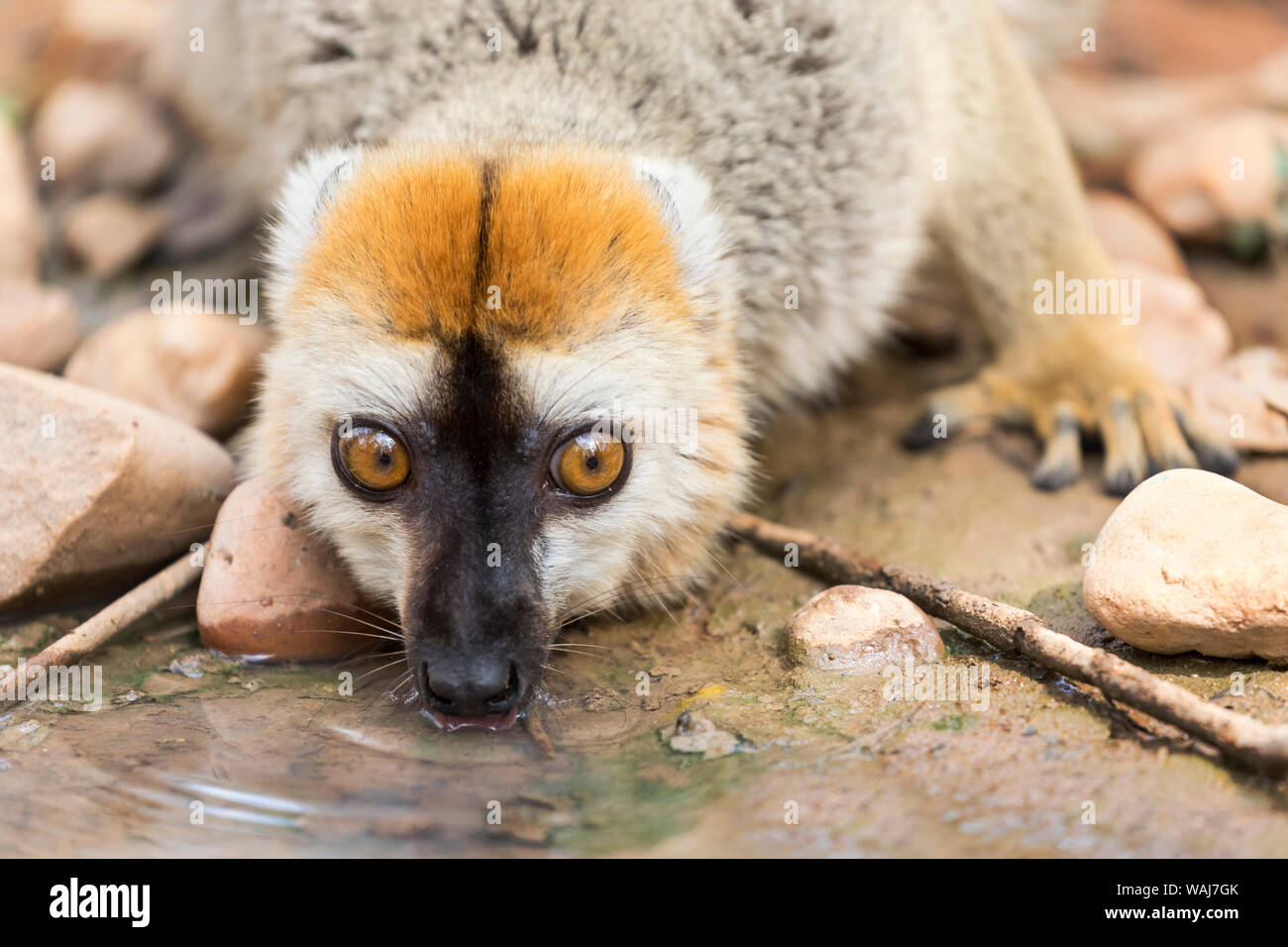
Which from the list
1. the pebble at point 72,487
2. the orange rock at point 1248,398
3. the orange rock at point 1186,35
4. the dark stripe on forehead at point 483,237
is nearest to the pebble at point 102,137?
the pebble at point 72,487

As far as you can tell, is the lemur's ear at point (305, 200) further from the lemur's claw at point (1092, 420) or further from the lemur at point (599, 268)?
the lemur's claw at point (1092, 420)

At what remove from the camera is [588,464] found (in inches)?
A: 144

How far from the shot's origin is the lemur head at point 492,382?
3447 mm

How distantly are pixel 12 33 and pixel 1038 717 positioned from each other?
7817 mm

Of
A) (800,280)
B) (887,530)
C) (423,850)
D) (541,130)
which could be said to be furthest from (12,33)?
(423,850)

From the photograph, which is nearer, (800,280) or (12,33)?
(800,280)

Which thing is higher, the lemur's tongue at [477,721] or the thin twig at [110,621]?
the lemur's tongue at [477,721]

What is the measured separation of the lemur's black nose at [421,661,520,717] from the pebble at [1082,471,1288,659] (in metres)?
1.78

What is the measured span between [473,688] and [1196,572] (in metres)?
2.08

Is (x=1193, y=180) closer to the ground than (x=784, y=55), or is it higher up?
closer to the ground

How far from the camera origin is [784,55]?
4.68 meters

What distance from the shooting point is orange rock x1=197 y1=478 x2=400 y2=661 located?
399cm

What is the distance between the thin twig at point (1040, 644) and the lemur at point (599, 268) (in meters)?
0.30
